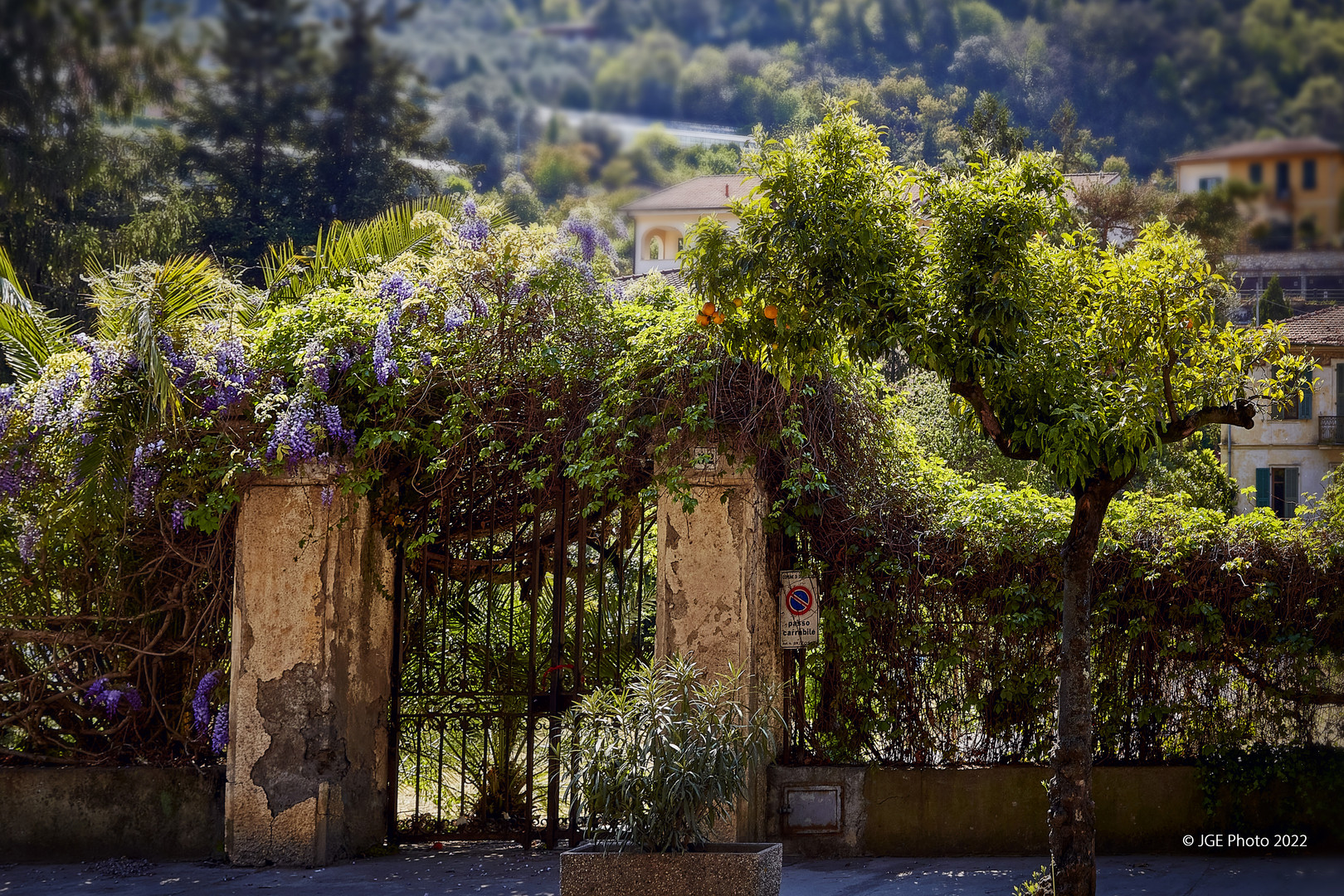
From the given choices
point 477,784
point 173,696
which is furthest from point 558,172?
point 173,696

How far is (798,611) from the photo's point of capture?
7941mm

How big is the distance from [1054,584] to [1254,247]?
6733 millimetres

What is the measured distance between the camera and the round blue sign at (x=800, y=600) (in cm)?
793

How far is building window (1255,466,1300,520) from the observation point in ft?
77.4

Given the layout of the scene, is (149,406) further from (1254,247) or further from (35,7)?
(1254,247)

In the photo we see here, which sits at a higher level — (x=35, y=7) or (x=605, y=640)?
(x=35, y=7)

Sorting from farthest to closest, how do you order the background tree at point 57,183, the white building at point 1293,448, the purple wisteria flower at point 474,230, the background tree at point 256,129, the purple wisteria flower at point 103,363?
the white building at point 1293,448 → the background tree at point 57,183 → the purple wisteria flower at point 474,230 → the purple wisteria flower at point 103,363 → the background tree at point 256,129

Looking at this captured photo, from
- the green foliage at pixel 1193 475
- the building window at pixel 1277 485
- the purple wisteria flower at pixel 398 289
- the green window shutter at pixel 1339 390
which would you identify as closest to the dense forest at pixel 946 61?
the purple wisteria flower at pixel 398 289

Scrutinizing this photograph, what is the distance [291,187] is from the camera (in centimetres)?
2081

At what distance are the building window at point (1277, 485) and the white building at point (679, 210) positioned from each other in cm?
1831

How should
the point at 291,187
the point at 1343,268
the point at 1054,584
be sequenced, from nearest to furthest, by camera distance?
the point at 1343,268 < the point at 1054,584 < the point at 291,187

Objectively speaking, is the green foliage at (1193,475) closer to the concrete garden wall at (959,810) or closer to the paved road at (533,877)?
Result: the concrete garden wall at (959,810)

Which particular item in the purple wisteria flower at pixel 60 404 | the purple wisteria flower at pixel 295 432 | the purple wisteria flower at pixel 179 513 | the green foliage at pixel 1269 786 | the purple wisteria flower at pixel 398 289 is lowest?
the green foliage at pixel 1269 786

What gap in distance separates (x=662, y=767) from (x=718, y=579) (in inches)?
91.7
